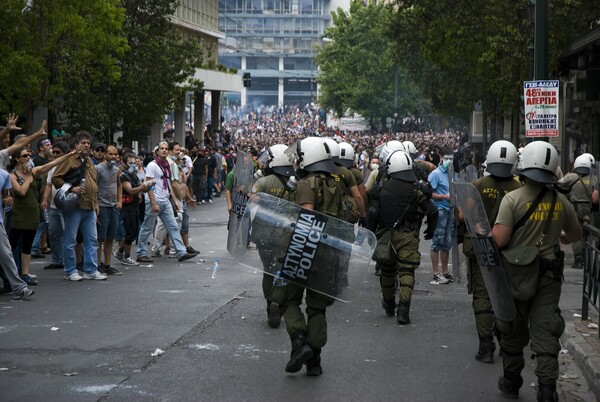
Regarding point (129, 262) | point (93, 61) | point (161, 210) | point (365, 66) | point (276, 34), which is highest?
point (276, 34)

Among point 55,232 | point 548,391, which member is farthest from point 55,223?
point 548,391

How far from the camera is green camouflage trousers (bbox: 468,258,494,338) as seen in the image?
29.7 feet

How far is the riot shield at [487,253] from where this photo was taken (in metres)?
7.43

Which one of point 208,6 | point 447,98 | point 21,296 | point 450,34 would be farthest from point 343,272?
point 208,6

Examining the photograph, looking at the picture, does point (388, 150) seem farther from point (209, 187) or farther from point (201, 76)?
point (201, 76)

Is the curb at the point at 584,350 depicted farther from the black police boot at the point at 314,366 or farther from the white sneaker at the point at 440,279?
the white sneaker at the point at 440,279

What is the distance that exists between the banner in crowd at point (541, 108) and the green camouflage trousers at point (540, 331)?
872 centimetres

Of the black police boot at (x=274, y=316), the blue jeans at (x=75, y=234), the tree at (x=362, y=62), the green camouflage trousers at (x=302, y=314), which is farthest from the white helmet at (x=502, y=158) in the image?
the tree at (x=362, y=62)

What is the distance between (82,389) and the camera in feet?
25.5

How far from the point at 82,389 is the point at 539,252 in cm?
320

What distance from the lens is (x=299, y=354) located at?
318 inches

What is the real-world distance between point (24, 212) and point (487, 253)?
7.37 metres

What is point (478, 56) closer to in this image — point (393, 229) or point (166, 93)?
point (166, 93)

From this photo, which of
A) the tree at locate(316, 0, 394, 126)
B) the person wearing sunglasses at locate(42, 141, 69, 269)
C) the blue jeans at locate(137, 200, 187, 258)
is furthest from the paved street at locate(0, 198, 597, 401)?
the tree at locate(316, 0, 394, 126)
